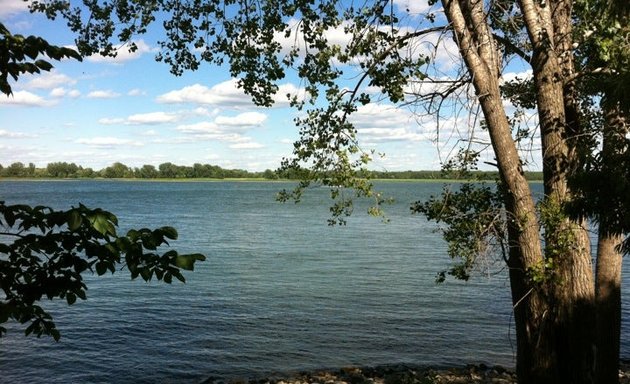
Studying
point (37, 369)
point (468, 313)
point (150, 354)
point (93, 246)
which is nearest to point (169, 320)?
point (150, 354)

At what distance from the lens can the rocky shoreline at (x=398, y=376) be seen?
12.0 metres

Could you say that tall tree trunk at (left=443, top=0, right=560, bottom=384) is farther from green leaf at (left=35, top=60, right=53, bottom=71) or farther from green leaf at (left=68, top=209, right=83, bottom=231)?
green leaf at (left=68, top=209, right=83, bottom=231)

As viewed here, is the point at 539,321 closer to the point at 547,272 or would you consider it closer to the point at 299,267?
the point at 547,272

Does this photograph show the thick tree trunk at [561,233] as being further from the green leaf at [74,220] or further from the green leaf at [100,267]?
the green leaf at [74,220]

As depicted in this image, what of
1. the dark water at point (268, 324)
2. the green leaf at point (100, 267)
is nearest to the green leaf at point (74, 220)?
the green leaf at point (100, 267)

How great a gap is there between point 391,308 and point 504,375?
7.89 m

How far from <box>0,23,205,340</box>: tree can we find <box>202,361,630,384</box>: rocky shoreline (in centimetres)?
901

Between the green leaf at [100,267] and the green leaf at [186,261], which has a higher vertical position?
the green leaf at [186,261]

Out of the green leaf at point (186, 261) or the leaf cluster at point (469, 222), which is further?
the leaf cluster at point (469, 222)

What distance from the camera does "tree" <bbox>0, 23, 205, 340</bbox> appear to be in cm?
336

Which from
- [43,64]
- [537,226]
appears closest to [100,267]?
[43,64]

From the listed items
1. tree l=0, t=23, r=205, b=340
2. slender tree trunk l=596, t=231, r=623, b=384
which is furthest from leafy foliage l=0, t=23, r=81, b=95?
slender tree trunk l=596, t=231, r=623, b=384

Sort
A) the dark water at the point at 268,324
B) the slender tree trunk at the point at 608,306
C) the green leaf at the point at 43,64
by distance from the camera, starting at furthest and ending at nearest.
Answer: the dark water at the point at 268,324
the slender tree trunk at the point at 608,306
the green leaf at the point at 43,64

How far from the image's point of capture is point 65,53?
11.7 feet
